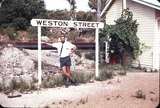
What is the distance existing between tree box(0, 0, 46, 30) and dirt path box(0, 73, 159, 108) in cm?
145

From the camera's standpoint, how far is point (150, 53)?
34.7 ft

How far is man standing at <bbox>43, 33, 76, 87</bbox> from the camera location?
9156 mm

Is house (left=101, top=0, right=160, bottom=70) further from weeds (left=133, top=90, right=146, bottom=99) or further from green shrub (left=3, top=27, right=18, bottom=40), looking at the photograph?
green shrub (left=3, top=27, right=18, bottom=40)

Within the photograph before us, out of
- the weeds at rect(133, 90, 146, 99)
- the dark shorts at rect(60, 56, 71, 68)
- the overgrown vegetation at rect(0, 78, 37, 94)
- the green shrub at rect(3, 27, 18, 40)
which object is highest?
the green shrub at rect(3, 27, 18, 40)

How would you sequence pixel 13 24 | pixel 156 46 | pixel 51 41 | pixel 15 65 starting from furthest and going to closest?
pixel 156 46 → pixel 15 65 → pixel 51 41 → pixel 13 24

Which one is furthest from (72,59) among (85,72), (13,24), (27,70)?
(13,24)

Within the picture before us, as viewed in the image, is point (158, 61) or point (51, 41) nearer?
point (51, 41)

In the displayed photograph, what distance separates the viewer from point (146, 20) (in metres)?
10.7

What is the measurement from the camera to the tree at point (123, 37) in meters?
10.4

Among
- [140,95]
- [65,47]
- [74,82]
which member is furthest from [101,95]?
[65,47]

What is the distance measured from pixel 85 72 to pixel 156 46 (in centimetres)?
190

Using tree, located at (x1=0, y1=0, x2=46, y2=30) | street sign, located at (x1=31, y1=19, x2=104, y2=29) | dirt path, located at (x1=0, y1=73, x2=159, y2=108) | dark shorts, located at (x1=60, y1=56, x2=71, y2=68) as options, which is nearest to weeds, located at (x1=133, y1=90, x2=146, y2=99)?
dirt path, located at (x1=0, y1=73, x2=159, y2=108)

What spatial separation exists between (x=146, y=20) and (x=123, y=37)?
882mm

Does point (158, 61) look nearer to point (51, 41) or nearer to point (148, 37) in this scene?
point (148, 37)
